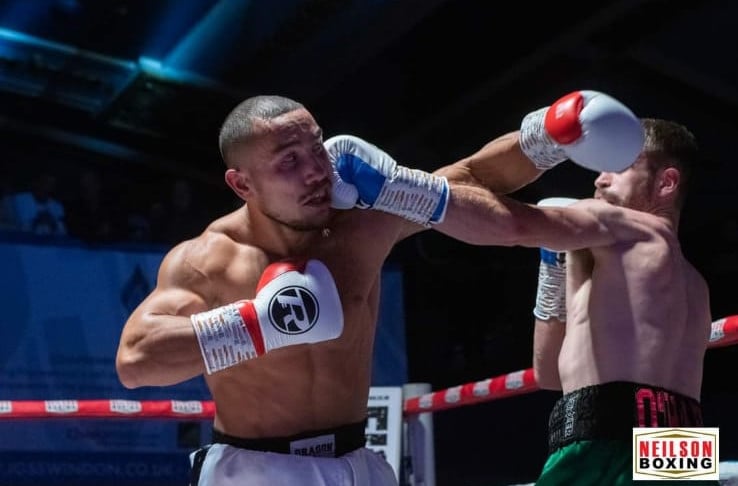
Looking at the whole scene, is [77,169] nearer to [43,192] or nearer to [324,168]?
[43,192]

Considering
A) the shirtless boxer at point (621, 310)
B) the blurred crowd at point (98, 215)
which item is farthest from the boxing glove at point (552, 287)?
the blurred crowd at point (98, 215)

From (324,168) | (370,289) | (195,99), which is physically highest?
(195,99)

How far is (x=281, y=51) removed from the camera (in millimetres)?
8195

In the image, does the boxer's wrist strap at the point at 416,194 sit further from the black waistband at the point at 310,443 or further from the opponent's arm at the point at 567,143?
the black waistband at the point at 310,443

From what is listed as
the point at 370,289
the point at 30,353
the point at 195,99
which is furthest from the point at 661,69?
the point at 370,289

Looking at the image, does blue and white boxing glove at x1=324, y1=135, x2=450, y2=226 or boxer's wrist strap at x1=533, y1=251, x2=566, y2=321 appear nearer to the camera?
blue and white boxing glove at x1=324, y1=135, x2=450, y2=226

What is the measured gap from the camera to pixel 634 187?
2084mm

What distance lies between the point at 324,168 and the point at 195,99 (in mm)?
6858

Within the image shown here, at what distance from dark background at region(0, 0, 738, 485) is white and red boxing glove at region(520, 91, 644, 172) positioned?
369cm

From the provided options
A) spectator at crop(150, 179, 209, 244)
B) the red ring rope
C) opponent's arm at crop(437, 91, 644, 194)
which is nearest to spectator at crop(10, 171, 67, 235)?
spectator at crop(150, 179, 209, 244)

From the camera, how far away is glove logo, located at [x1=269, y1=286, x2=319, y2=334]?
5.98ft

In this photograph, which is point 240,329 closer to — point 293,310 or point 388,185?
point 293,310

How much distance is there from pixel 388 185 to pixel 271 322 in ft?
1.10

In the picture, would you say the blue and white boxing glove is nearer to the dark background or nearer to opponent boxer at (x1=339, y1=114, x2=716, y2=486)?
opponent boxer at (x1=339, y1=114, x2=716, y2=486)
